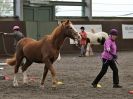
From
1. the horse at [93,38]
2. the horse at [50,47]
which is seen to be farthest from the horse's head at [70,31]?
the horse at [93,38]

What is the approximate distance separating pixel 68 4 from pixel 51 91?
25731 mm

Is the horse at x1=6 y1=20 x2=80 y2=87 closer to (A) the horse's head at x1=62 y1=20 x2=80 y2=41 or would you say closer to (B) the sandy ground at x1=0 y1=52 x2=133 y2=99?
(A) the horse's head at x1=62 y1=20 x2=80 y2=41

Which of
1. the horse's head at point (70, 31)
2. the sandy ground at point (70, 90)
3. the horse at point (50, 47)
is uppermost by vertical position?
the horse's head at point (70, 31)

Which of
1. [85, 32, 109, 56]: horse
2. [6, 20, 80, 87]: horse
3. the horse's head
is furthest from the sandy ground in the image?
[85, 32, 109, 56]: horse

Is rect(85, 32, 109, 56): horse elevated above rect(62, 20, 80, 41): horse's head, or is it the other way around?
rect(62, 20, 80, 41): horse's head

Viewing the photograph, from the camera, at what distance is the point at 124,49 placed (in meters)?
36.5

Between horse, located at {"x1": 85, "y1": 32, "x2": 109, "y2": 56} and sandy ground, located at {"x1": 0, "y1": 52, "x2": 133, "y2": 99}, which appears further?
horse, located at {"x1": 85, "y1": 32, "x2": 109, "y2": 56}

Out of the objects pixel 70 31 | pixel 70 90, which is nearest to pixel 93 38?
pixel 70 31

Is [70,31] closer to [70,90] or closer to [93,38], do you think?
[70,90]

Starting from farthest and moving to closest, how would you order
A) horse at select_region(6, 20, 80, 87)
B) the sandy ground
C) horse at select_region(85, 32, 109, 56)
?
horse at select_region(85, 32, 109, 56) < horse at select_region(6, 20, 80, 87) < the sandy ground

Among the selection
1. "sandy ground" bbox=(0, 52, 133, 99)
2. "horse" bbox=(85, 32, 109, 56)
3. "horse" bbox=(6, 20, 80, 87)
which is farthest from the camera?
"horse" bbox=(85, 32, 109, 56)

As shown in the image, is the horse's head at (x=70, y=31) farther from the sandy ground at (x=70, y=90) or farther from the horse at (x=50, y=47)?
the sandy ground at (x=70, y=90)

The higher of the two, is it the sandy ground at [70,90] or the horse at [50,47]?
the horse at [50,47]

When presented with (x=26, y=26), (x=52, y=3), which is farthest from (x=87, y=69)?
(x=52, y=3)
